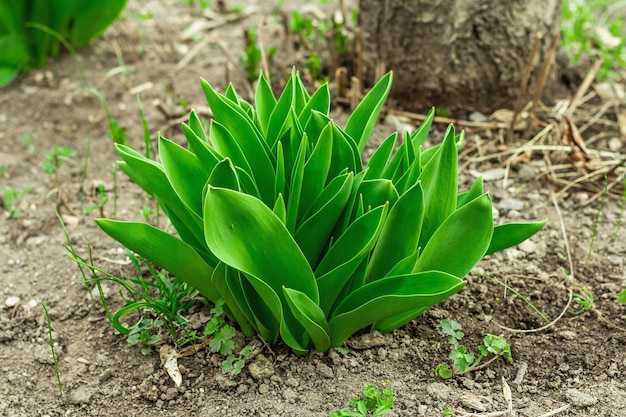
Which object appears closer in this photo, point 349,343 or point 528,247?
point 349,343

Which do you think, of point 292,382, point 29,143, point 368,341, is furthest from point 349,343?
point 29,143

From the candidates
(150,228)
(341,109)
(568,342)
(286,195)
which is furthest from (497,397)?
(341,109)

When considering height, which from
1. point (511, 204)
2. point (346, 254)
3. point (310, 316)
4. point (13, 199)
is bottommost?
point (13, 199)

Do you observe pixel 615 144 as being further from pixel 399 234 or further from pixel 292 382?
pixel 292 382

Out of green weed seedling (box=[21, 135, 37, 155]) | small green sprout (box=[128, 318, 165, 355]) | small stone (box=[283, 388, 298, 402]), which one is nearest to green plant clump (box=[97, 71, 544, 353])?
small stone (box=[283, 388, 298, 402])

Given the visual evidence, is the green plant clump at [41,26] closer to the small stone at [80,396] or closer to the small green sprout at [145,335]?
the small green sprout at [145,335]

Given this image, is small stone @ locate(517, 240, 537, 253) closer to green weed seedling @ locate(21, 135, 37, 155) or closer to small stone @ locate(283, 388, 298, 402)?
small stone @ locate(283, 388, 298, 402)

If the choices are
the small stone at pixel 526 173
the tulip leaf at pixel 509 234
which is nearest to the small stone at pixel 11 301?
the tulip leaf at pixel 509 234
